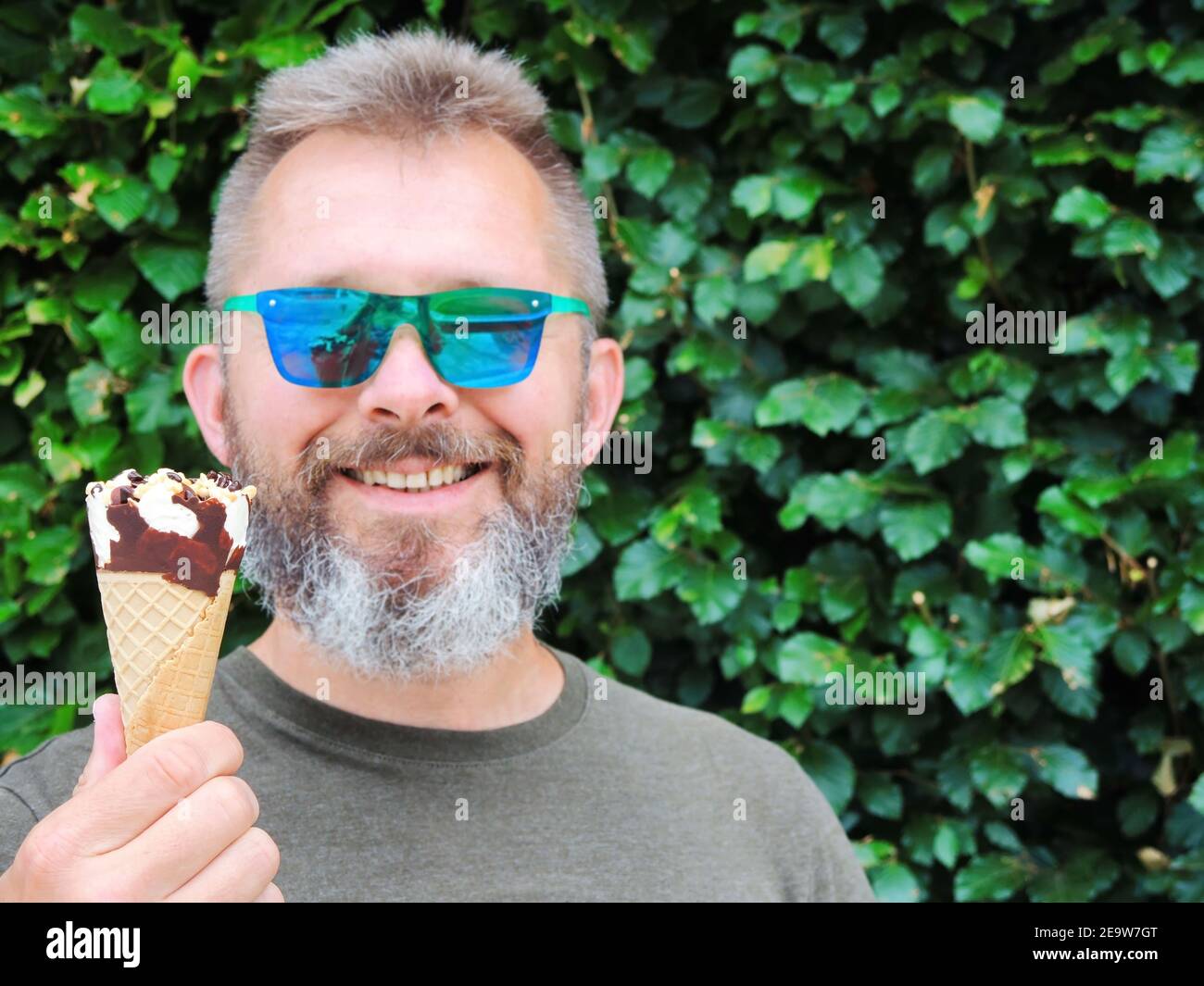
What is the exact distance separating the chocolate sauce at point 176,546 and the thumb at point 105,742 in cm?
17

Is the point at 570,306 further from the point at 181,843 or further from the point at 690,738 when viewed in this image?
the point at 181,843

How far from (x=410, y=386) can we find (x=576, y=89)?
138 cm

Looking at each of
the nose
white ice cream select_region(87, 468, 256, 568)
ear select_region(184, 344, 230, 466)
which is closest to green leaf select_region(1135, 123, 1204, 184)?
the nose

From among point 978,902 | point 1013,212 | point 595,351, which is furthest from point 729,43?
point 978,902

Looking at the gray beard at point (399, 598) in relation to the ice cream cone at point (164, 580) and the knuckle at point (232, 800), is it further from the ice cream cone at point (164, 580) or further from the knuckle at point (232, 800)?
the knuckle at point (232, 800)

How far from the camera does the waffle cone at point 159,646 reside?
1446mm

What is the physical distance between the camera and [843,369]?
2.88 meters

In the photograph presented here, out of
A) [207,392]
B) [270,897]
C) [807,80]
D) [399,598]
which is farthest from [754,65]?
[270,897]

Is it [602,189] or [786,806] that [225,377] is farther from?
[786,806]

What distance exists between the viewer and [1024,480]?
2.77m

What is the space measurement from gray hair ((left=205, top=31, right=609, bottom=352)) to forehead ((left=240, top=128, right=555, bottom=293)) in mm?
37

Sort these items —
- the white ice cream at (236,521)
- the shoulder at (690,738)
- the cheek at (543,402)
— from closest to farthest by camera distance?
the white ice cream at (236,521) < the cheek at (543,402) < the shoulder at (690,738)

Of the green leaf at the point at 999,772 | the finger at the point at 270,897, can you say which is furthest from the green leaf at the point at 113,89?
the green leaf at the point at 999,772

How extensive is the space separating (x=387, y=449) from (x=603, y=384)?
67 cm
